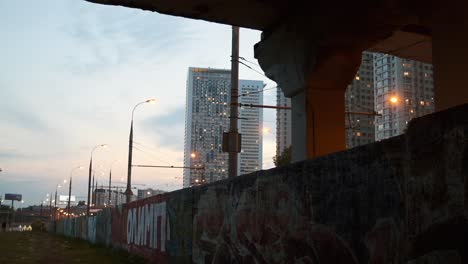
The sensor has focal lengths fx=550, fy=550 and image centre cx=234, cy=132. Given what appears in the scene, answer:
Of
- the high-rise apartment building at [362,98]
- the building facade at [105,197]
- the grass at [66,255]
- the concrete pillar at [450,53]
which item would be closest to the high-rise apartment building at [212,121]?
the high-rise apartment building at [362,98]

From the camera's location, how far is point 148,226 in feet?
59.7

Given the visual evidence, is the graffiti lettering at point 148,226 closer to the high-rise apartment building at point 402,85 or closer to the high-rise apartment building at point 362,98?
the high-rise apartment building at point 362,98

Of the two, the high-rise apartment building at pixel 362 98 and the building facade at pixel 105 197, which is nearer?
the high-rise apartment building at pixel 362 98

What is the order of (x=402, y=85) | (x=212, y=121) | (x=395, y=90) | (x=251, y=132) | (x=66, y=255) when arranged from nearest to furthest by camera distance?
(x=66, y=255) → (x=395, y=90) → (x=402, y=85) → (x=251, y=132) → (x=212, y=121)

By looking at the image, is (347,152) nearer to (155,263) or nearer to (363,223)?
(363,223)

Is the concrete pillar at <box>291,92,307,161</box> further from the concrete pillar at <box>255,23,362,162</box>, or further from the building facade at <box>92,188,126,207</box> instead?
the building facade at <box>92,188,126,207</box>

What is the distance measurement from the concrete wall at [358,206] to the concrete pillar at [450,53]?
514 cm

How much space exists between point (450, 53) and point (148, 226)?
1094 cm

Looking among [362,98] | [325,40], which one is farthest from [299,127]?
[362,98]

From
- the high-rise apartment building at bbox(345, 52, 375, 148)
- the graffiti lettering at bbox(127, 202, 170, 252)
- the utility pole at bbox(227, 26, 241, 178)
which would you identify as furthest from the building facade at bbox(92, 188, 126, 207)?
the utility pole at bbox(227, 26, 241, 178)

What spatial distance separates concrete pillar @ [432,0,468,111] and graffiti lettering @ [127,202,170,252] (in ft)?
26.3

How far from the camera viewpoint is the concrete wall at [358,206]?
475 centimetres

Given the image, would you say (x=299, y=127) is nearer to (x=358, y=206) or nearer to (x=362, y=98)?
(x=358, y=206)

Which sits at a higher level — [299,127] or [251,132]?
[251,132]
